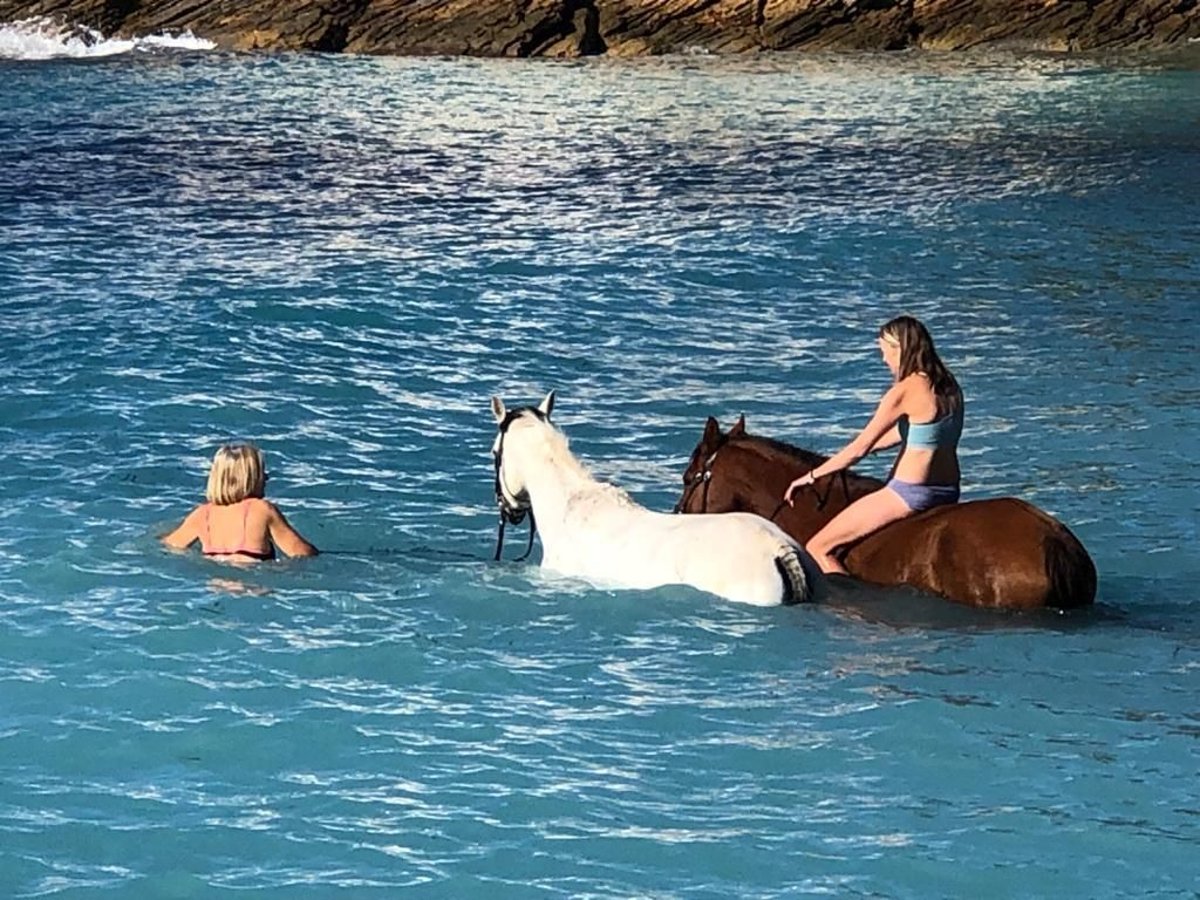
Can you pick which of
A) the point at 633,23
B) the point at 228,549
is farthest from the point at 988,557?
the point at 633,23

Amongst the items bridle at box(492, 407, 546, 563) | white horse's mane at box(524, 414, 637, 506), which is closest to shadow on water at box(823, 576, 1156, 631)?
white horse's mane at box(524, 414, 637, 506)

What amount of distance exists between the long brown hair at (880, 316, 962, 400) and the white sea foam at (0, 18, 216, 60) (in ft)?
148

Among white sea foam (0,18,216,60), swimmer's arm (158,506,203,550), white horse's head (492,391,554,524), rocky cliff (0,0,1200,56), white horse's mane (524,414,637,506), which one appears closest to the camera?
white horse's mane (524,414,637,506)

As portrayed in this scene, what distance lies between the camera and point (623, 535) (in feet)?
31.5

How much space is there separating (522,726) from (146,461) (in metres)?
6.04

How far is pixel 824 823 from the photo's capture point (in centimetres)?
710

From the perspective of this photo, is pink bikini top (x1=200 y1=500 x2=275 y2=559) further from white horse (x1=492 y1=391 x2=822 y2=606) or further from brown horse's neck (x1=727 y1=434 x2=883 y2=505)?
brown horse's neck (x1=727 y1=434 x2=883 y2=505)

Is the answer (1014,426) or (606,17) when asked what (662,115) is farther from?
(1014,426)

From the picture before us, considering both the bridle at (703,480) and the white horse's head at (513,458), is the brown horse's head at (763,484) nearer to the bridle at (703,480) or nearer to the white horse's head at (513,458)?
the bridle at (703,480)

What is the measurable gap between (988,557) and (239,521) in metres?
4.01

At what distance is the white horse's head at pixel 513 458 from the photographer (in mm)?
10039

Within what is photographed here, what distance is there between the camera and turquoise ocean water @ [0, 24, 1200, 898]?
7043mm

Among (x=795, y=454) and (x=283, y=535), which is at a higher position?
(x=795, y=454)

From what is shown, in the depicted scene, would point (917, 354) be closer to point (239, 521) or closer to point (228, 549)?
point (239, 521)
